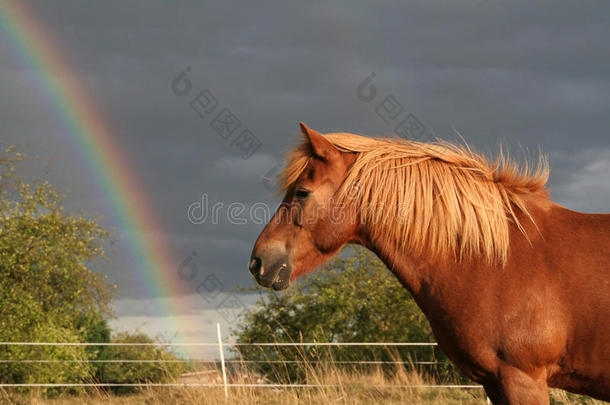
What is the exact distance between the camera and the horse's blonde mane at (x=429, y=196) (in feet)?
13.3

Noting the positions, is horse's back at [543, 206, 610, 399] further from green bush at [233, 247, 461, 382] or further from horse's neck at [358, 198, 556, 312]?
green bush at [233, 247, 461, 382]

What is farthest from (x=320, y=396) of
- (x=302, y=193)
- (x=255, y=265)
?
(x=302, y=193)

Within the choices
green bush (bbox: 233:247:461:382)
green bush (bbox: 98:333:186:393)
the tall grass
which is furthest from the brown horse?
green bush (bbox: 98:333:186:393)

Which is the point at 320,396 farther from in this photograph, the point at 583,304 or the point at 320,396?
the point at 583,304

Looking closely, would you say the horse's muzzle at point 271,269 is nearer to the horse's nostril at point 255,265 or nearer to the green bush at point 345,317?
the horse's nostril at point 255,265

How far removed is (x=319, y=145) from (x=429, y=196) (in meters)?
0.86

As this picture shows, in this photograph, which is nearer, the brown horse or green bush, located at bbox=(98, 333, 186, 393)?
the brown horse

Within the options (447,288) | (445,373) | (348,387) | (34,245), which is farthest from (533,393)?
(34,245)

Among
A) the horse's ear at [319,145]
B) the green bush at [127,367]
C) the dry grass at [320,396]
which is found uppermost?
the horse's ear at [319,145]

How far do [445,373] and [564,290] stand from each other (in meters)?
11.3

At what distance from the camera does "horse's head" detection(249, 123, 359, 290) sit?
13.6 feet

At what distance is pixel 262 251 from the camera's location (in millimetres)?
4148

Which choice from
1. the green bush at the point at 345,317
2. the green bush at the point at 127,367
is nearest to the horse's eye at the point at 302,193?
the green bush at the point at 345,317

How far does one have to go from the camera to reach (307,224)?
4160 millimetres
